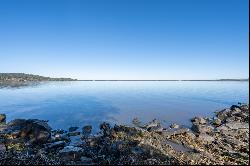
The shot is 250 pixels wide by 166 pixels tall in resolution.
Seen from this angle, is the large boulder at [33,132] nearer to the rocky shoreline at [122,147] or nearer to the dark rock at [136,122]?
the rocky shoreline at [122,147]

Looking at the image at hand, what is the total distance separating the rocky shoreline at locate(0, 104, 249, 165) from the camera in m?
23.1

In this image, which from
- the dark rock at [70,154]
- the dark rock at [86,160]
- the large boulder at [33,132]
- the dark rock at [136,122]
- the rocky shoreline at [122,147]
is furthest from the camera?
the dark rock at [136,122]

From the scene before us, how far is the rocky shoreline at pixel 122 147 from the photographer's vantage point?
75.7ft

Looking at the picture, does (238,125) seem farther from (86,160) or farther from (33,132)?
(33,132)

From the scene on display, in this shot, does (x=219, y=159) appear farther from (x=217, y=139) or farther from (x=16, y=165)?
(x=16, y=165)

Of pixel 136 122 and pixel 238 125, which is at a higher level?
pixel 238 125

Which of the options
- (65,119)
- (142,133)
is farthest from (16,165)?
(65,119)

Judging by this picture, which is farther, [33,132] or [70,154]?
[33,132]

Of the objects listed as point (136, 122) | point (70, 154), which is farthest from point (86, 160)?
point (136, 122)

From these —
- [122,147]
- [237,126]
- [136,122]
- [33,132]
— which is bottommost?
[136,122]

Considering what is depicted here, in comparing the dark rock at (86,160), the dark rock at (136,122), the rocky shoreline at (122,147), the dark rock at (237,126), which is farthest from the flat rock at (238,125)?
the dark rock at (86,160)

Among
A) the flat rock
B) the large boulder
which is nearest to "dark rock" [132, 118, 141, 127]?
the flat rock

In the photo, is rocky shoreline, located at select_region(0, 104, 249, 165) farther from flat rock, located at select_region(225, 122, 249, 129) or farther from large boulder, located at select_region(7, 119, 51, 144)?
flat rock, located at select_region(225, 122, 249, 129)

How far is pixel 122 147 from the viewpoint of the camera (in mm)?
25234
